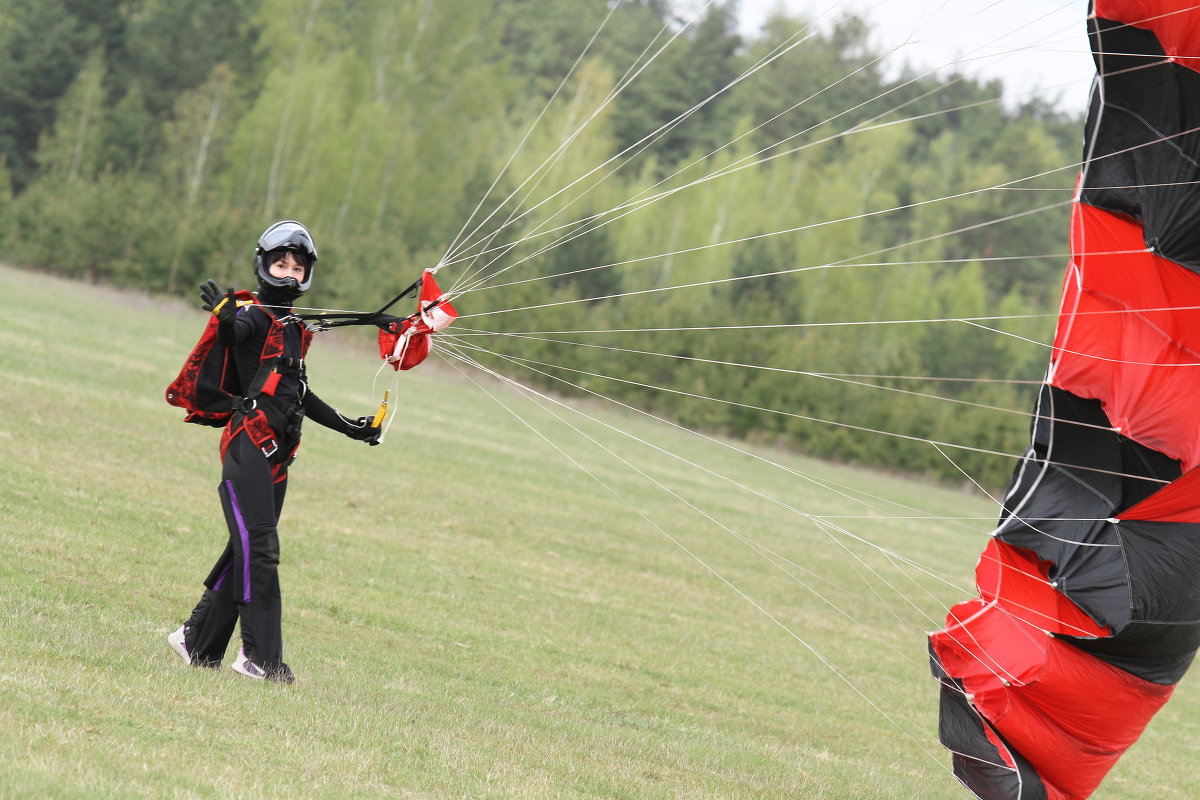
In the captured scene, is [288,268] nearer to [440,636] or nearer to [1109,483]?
[440,636]

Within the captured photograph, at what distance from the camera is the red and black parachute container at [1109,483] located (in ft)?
17.9

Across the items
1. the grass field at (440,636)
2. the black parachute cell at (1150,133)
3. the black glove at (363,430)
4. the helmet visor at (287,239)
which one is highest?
the black parachute cell at (1150,133)

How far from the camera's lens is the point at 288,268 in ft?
18.8

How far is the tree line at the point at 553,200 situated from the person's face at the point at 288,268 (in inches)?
1153

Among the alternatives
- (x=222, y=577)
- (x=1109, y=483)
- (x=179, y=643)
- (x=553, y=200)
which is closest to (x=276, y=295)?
(x=222, y=577)

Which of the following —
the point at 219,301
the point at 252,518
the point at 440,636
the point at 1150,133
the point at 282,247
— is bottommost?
the point at 440,636

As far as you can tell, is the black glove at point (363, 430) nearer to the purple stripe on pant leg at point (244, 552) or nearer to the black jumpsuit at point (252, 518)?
the black jumpsuit at point (252, 518)

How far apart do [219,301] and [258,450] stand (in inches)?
25.8

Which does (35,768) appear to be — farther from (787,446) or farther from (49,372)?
(787,446)

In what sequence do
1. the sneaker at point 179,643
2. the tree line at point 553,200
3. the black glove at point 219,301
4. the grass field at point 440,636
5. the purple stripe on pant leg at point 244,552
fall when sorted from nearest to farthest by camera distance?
the grass field at point 440,636, the black glove at point 219,301, the purple stripe on pant leg at point 244,552, the sneaker at point 179,643, the tree line at point 553,200

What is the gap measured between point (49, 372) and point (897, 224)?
47.1 meters

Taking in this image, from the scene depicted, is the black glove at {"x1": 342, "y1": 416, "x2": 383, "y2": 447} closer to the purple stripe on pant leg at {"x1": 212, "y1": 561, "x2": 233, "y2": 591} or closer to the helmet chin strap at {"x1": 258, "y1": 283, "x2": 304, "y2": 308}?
the helmet chin strap at {"x1": 258, "y1": 283, "x2": 304, "y2": 308}

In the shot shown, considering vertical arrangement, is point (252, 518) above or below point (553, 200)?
below

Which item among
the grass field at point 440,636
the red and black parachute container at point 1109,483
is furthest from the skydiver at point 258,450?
the red and black parachute container at point 1109,483
